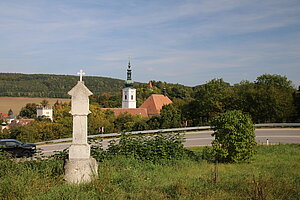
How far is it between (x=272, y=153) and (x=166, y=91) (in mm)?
100457

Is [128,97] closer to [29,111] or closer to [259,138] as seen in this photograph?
[29,111]

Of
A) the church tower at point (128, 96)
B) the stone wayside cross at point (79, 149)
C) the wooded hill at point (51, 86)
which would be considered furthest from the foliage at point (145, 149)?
the wooded hill at point (51, 86)

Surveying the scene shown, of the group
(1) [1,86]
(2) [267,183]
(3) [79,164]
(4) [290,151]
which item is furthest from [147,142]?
(1) [1,86]

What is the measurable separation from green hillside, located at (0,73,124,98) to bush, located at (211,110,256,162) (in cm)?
11798

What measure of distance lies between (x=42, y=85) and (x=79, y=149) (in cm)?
14440

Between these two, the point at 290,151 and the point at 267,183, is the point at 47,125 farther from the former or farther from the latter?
the point at 267,183

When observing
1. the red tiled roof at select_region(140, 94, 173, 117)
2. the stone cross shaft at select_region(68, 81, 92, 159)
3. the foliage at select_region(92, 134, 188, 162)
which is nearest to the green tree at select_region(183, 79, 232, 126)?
the foliage at select_region(92, 134, 188, 162)

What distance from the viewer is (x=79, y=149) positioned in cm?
773

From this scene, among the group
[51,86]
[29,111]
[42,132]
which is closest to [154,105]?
[29,111]

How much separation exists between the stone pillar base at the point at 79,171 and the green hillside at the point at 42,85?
4752 inches

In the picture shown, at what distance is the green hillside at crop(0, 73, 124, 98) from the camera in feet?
422

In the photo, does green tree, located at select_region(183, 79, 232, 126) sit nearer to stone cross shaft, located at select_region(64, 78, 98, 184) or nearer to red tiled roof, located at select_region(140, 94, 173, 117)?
stone cross shaft, located at select_region(64, 78, 98, 184)

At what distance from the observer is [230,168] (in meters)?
10.4

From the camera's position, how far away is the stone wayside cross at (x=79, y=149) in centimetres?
748
